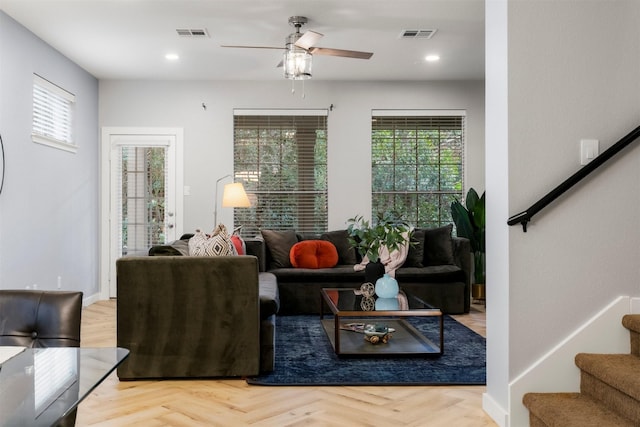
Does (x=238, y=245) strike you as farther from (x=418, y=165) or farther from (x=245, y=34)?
(x=418, y=165)

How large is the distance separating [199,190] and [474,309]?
3502mm

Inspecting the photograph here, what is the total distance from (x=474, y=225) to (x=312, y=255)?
197cm

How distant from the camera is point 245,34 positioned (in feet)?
16.3

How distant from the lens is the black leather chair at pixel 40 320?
1.63 metres

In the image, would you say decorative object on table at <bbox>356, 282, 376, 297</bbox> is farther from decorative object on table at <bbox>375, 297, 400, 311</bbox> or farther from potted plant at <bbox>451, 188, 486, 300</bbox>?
potted plant at <bbox>451, 188, 486, 300</bbox>

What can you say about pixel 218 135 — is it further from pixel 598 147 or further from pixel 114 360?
pixel 114 360

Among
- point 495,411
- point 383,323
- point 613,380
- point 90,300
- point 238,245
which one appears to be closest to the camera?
point 613,380

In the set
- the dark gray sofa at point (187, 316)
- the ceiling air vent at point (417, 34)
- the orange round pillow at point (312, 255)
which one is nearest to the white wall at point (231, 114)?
the orange round pillow at point (312, 255)

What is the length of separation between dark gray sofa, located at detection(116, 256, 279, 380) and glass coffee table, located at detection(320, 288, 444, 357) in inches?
27.8

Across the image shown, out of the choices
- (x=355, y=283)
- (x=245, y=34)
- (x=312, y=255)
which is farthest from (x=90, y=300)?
(x=245, y=34)

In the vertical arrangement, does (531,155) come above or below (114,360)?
above

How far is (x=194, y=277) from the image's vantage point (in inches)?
129

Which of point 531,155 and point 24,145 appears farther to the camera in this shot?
point 24,145

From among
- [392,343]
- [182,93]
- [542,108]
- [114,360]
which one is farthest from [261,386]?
[182,93]
